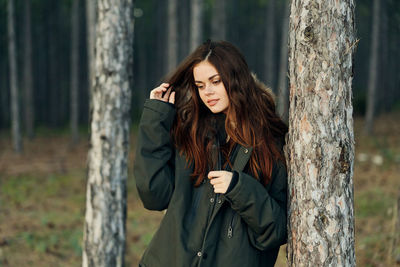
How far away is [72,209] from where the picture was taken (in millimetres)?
9914

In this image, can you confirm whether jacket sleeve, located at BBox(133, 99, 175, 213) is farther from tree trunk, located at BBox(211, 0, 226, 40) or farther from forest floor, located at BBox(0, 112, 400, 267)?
tree trunk, located at BBox(211, 0, 226, 40)

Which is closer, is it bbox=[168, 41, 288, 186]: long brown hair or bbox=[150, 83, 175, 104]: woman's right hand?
bbox=[168, 41, 288, 186]: long brown hair

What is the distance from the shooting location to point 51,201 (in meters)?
10.5

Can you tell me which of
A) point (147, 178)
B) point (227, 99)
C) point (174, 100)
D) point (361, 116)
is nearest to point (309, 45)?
point (227, 99)

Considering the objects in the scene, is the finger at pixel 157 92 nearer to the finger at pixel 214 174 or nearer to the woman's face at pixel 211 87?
the woman's face at pixel 211 87

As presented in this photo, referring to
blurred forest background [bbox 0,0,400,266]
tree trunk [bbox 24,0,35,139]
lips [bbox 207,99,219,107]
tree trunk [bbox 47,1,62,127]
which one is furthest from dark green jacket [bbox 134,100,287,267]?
tree trunk [bbox 47,1,62,127]

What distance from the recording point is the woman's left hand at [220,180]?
266 centimetres

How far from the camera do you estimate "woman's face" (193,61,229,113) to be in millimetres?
2914

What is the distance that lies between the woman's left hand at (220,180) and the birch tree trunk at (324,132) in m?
0.44

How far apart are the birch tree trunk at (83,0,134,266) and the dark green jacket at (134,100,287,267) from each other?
2.13m

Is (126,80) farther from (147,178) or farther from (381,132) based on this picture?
(381,132)

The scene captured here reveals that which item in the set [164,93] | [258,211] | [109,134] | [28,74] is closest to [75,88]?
[28,74]

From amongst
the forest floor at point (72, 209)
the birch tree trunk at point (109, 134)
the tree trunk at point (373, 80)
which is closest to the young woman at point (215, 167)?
the forest floor at point (72, 209)

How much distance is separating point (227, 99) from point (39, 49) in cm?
3286
